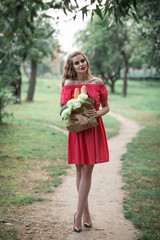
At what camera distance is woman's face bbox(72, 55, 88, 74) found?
3748mm

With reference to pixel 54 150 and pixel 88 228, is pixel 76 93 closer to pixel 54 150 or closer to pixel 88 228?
pixel 88 228

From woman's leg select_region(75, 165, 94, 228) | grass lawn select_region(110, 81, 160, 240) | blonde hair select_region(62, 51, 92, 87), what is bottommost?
grass lawn select_region(110, 81, 160, 240)

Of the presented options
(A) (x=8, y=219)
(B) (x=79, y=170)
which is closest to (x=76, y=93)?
(B) (x=79, y=170)

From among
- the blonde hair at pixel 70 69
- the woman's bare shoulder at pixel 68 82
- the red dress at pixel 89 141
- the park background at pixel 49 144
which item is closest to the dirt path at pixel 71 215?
the park background at pixel 49 144

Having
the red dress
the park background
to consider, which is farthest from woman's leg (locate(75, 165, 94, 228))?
the park background

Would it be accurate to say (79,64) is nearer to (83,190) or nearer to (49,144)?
(83,190)

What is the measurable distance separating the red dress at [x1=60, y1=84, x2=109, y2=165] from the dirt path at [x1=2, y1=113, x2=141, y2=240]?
978 mm

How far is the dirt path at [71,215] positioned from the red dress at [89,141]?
0.98m

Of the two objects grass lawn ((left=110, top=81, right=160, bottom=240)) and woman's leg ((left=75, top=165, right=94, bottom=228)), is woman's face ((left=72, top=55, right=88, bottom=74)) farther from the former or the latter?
grass lawn ((left=110, top=81, right=160, bottom=240))

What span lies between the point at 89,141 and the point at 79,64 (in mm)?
1057

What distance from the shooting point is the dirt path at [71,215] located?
3.67 meters

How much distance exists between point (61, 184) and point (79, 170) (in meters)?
2.12

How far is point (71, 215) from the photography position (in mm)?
4297

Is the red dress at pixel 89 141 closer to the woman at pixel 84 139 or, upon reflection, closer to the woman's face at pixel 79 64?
the woman at pixel 84 139
